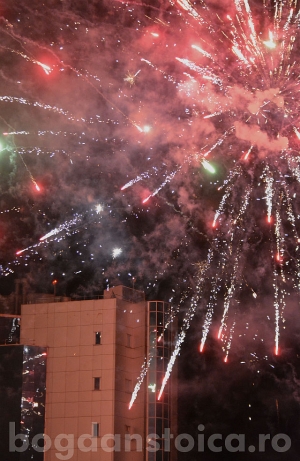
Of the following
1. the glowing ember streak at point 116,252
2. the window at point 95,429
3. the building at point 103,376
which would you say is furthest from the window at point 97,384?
the glowing ember streak at point 116,252

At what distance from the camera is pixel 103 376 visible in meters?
31.4

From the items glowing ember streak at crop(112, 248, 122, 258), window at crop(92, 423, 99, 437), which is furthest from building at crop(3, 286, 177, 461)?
glowing ember streak at crop(112, 248, 122, 258)

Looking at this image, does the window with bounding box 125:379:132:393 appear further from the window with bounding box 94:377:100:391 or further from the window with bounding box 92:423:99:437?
the window with bounding box 92:423:99:437

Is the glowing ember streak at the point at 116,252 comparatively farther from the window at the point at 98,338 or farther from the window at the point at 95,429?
the window at the point at 95,429

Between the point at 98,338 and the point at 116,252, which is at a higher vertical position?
the point at 116,252

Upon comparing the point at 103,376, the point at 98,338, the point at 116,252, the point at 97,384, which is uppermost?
the point at 116,252

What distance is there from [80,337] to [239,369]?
816cm

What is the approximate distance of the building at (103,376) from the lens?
31.0 metres

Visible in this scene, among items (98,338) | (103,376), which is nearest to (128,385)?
(103,376)

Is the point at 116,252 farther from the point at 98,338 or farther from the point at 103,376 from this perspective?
the point at 103,376

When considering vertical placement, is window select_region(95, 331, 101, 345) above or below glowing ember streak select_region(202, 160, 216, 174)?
below

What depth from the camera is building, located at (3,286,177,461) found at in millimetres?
30953

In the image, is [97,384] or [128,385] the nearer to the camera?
[97,384]

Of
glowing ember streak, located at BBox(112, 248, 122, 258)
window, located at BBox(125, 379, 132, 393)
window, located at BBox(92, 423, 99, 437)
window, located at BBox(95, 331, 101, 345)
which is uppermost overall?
glowing ember streak, located at BBox(112, 248, 122, 258)
